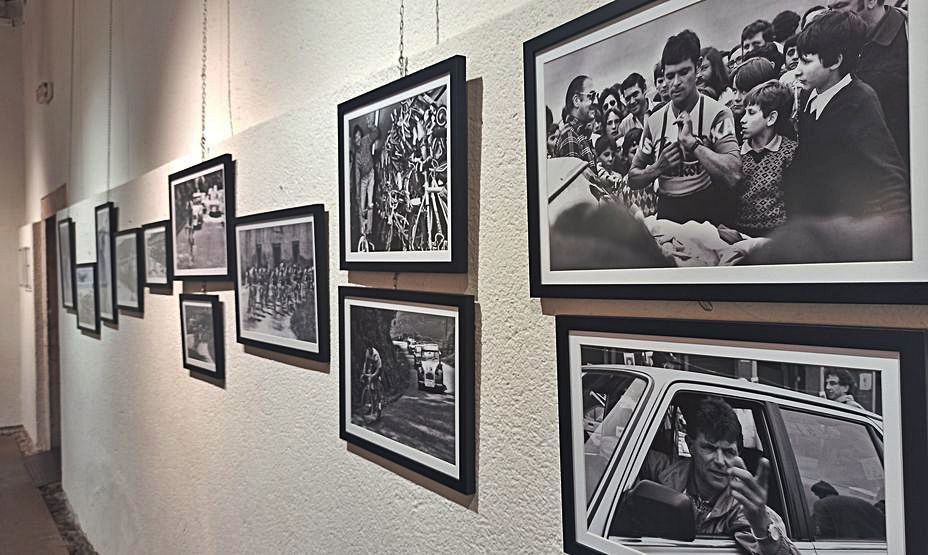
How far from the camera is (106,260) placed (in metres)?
3.61

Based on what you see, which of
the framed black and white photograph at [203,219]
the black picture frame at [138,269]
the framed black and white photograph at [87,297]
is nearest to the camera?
the framed black and white photograph at [203,219]

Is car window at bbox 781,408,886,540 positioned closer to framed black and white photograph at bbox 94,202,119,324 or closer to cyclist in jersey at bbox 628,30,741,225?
cyclist in jersey at bbox 628,30,741,225

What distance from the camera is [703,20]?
0.87 meters

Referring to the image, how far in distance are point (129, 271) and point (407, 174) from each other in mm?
2322

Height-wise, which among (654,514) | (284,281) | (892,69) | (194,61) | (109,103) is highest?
(109,103)

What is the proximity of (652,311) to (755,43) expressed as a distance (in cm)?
35

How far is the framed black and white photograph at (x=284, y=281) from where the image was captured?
5.68 feet

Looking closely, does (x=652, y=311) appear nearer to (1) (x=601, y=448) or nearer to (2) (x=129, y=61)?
(1) (x=601, y=448)

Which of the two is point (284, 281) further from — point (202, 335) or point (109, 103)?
point (109, 103)

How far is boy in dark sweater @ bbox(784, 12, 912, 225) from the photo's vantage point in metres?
0.72

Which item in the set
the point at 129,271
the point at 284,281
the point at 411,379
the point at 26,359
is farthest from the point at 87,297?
the point at 26,359

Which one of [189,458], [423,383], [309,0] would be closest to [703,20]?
[423,383]

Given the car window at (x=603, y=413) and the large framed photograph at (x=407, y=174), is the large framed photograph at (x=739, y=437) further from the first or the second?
the large framed photograph at (x=407, y=174)

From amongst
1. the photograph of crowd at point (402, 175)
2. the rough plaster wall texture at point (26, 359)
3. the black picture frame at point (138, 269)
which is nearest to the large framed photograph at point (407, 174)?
the photograph of crowd at point (402, 175)
